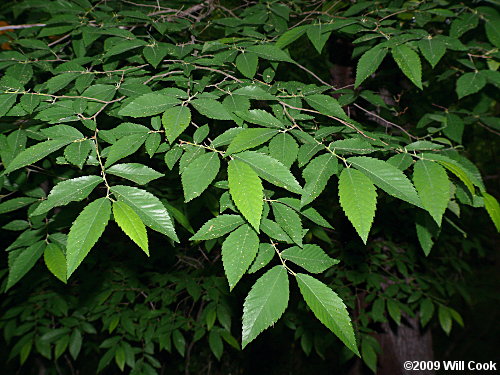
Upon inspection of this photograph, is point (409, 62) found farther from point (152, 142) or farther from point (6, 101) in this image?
point (6, 101)

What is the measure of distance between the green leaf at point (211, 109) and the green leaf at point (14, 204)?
0.77 m

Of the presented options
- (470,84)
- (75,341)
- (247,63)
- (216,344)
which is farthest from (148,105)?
(75,341)

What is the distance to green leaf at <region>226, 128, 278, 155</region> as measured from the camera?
0.74m

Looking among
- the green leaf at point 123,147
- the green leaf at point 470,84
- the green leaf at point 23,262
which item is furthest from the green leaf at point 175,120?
the green leaf at point 470,84

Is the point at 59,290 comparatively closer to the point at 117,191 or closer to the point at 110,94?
the point at 110,94

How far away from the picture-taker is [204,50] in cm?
112

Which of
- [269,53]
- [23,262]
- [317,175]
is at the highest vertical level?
[269,53]

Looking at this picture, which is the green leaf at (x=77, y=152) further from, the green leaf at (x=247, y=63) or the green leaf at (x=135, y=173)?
the green leaf at (x=247, y=63)

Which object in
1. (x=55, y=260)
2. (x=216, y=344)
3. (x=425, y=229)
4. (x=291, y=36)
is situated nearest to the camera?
(x=55, y=260)

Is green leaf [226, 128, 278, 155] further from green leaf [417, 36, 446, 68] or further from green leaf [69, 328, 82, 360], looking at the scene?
green leaf [69, 328, 82, 360]

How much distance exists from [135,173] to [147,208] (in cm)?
14

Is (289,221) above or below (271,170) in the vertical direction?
below

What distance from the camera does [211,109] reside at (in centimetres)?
88

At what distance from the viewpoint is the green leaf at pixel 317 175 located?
743mm
